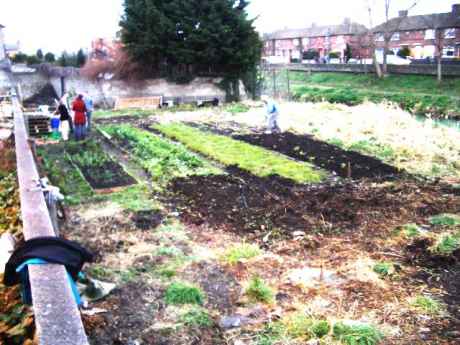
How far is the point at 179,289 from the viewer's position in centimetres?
589

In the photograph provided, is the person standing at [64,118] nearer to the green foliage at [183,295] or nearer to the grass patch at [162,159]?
the grass patch at [162,159]

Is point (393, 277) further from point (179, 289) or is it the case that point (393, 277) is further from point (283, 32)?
point (283, 32)

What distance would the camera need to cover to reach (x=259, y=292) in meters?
5.89

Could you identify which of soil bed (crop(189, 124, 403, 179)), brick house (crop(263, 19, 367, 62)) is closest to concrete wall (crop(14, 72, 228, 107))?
soil bed (crop(189, 124, 403, 179))

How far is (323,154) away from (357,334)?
9.15m

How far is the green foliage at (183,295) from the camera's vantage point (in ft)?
18.9

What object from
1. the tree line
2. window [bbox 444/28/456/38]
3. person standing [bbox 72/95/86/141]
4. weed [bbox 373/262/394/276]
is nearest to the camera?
weed [bbox 373/262/394/276]

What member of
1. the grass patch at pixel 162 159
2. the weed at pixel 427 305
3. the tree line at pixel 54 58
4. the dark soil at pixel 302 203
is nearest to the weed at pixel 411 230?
the dark soil at pixel 302 203

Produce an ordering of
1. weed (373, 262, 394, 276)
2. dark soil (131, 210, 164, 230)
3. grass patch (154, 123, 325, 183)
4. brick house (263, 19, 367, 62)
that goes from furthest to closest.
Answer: brick house (263, 19, 367, 62) → grass patch (154, 123, 325, 183) → dark soil (131, 210, 164, 230) → weed (373, 262, 394, 276)

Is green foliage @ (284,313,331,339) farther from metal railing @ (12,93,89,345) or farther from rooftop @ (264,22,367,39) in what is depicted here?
rooftop @ (264,22,367,39)

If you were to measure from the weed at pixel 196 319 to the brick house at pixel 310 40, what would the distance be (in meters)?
55.4

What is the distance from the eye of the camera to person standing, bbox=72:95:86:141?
1505 cm

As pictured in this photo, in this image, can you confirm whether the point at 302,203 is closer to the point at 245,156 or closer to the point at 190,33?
the point at 245,156

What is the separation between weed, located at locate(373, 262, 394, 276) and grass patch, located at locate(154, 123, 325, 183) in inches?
178
